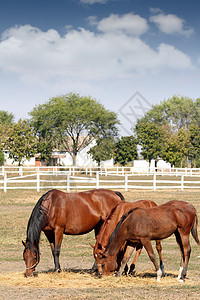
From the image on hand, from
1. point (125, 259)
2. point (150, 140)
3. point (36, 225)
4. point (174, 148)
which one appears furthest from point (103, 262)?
point (150, 140)

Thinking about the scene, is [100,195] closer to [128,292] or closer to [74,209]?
[74,209]

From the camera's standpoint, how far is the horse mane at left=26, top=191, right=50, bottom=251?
8.13m

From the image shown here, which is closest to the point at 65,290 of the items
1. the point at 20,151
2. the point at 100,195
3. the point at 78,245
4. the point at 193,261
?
the point at 100,195

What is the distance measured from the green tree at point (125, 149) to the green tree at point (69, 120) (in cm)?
217

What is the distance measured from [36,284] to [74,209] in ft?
6.25

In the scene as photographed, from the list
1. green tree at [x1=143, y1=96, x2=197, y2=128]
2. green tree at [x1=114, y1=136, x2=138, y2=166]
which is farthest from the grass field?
green tree at [x1=143, y1=96, x2=197, y2=128]

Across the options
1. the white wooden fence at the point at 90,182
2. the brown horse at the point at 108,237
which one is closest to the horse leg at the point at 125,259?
the brown horse at the point at 108,237

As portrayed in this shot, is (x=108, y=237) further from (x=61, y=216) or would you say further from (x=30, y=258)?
(x=30, y=258)

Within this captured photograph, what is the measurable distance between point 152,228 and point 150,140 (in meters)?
61.2

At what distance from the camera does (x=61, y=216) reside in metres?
8.76

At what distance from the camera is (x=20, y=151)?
191 feet

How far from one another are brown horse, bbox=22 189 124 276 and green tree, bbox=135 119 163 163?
195 ft

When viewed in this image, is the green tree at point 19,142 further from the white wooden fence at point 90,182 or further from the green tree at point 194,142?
the green tree at point 194,142

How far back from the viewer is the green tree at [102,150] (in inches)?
2616
